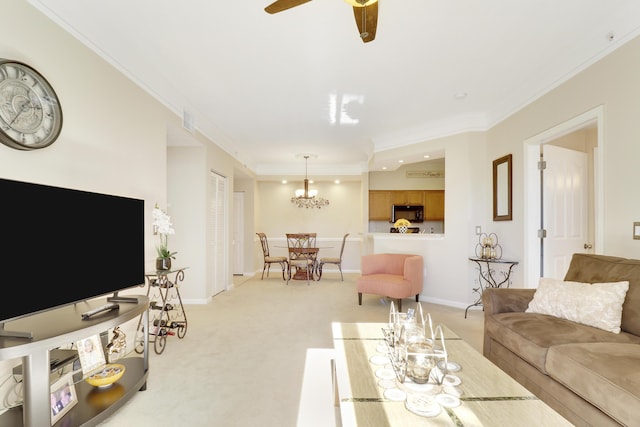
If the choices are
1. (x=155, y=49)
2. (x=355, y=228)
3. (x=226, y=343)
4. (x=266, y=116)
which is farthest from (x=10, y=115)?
(x=355, y=228)

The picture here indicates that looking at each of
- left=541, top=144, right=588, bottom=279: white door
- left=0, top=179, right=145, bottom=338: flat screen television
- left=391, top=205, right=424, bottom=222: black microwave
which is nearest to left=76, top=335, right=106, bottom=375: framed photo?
left=0, top=179, right=145, bottom=338: flat screen television

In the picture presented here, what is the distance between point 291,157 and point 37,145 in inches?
226

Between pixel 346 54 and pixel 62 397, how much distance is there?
3.28 metres

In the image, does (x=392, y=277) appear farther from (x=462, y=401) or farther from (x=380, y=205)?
(x=380, y=205)

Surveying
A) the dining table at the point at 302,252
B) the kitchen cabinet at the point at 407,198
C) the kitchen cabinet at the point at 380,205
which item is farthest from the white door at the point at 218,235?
the kitchen cabinet at the point at 407,198

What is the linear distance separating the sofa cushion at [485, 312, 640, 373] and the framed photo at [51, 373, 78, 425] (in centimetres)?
273

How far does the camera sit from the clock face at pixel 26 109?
6.14ft

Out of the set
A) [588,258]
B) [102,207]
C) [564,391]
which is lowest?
[564,391]

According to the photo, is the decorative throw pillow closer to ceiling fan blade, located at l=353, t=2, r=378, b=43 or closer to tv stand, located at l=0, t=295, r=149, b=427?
ceiling fan blade, located at l=353, t=2, r=378, b=43

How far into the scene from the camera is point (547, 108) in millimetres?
3406

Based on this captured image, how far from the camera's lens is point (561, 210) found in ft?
12.3

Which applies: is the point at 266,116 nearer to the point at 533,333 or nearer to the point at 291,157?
the point at 291,157

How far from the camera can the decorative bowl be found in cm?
207

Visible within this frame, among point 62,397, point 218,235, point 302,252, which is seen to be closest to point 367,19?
point 62,397
